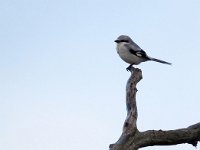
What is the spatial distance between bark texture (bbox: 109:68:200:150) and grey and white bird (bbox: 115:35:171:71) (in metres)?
5.26

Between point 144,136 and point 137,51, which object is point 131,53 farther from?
point 144,136

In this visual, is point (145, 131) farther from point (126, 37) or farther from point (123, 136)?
point (126, 37)

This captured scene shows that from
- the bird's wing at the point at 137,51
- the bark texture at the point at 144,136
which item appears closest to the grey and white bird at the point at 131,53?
the bird's wing at the point at 137,51

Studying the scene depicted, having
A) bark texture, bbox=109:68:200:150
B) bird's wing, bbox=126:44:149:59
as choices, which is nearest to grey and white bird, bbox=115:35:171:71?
bird's wing, bbox=126:44:149:59

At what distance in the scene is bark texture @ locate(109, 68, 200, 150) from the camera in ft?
29.9

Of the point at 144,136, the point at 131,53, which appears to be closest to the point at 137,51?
the point at 131,53

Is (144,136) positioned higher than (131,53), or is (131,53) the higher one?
(131,53)

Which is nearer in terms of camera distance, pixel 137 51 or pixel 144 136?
pixel 144 136

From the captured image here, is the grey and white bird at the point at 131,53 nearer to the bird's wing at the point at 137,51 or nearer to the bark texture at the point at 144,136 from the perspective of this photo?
the bird's wing at the point at 137,51

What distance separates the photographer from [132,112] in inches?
376

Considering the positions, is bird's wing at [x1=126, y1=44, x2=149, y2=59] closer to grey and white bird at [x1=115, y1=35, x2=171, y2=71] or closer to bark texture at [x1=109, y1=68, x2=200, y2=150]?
grey and white bird at [x1=115, y1=35, x2=171, y2=71]

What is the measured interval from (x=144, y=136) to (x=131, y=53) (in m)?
6.02

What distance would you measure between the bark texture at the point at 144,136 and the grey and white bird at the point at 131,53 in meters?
5.26

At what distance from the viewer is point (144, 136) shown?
30.4 feet
